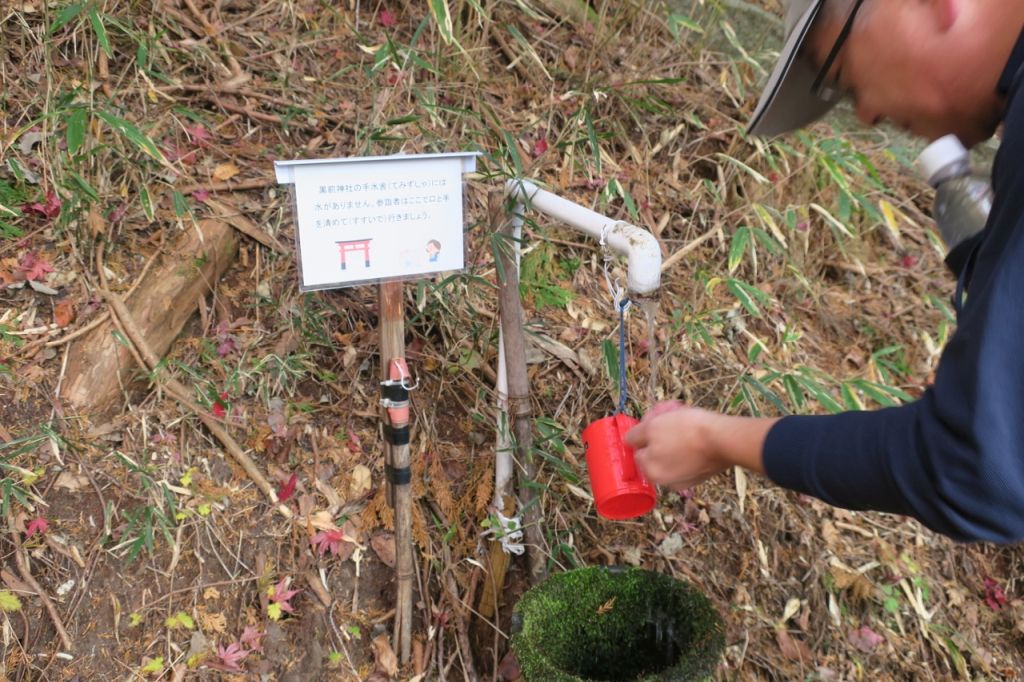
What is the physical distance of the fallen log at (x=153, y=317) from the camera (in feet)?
7.39

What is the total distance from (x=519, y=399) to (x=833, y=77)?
1.13 m

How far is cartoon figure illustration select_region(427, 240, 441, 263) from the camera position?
191 centimetres

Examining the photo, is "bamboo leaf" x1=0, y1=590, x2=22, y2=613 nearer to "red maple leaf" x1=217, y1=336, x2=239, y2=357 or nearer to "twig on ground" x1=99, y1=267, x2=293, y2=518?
"twig on ground" x1=99, y1=267, x2=293, y2=518

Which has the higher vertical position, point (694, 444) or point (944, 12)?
point (944, 12)

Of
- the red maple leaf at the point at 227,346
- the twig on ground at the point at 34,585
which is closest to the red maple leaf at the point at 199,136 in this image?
the red maple leaf at the point at 227,346

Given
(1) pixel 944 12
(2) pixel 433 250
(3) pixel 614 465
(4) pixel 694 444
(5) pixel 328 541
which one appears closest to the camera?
(1) pixel 944 12

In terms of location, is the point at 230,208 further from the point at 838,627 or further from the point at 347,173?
the point at 838,627

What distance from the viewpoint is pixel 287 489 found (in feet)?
7.63

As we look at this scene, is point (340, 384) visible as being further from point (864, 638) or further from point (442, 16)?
point (864, 638)

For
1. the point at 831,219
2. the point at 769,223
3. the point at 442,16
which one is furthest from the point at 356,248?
the point at 831,219

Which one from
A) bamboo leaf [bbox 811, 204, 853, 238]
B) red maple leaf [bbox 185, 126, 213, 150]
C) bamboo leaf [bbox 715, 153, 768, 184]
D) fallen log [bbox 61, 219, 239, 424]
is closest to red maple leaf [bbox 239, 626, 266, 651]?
fallen log [bbox 61, 219, 239, 424]

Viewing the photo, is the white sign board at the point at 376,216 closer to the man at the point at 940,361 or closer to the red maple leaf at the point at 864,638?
the man at the point at 940,361

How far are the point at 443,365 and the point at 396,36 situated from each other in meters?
1.50

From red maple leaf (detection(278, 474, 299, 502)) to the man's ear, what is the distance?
6.32ft
